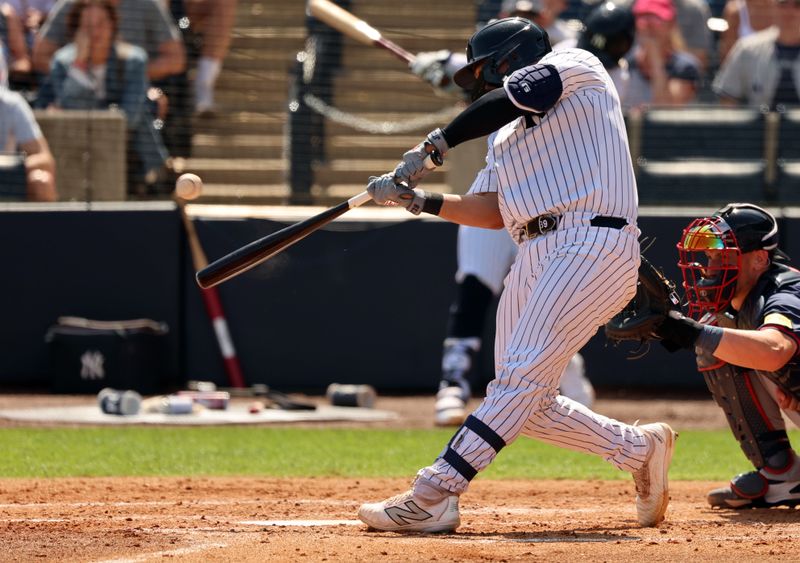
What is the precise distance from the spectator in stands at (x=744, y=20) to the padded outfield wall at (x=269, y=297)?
1.70 metres

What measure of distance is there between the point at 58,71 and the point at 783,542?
22.8ft

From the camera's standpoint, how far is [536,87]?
13.8ft

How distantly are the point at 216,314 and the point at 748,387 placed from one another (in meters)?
4.86

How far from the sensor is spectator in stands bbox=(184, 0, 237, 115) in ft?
33.0

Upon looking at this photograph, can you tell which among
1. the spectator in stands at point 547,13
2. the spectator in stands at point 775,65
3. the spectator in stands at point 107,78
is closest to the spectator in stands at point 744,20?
the spectator in stands at point 775,65

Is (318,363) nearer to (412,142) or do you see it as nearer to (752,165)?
(412,142)

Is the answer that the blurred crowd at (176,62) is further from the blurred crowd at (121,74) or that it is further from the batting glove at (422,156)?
the batting glove at (422,156)

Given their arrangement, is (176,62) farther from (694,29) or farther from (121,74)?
(694,29)

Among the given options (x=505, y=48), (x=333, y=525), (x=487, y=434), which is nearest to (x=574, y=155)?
(x=505, y=48)

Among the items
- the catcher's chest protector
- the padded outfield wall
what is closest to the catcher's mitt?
the catcher's chest protector

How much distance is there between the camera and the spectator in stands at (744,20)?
1022 centimetres

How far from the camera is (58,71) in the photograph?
9.73 meters

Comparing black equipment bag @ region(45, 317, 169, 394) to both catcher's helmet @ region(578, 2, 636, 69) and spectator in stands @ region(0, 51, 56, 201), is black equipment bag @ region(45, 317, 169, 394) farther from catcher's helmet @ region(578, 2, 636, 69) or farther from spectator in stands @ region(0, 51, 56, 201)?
catcher's helmet @ region(578, 2, 636, 69)

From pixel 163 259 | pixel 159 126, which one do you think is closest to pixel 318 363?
pixel 163 259
